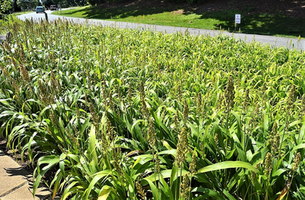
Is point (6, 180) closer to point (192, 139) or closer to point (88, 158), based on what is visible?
point (88, 158)

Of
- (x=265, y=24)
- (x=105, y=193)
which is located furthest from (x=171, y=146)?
(x=265, y=24)

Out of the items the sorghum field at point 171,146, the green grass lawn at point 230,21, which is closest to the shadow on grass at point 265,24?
the green grass lawn at point 230,21

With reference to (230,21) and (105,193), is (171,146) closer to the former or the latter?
(105,193)

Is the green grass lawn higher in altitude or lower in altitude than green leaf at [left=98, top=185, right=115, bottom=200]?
higher

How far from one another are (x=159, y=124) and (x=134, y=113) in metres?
0.61

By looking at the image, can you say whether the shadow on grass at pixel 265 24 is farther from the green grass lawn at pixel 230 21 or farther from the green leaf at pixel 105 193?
the green leaf at pixel 105 193

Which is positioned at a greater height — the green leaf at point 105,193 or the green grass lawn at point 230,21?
the green grass lawn at point 230,21

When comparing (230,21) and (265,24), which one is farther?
(230,21)

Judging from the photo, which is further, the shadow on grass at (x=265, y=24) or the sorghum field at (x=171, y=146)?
the shadow on grass at (x=265, y=24)

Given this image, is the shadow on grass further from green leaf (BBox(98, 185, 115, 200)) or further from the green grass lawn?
green leaf (BBox(98, 185, 115, 200))

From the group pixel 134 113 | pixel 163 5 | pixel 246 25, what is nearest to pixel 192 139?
pixel 134 113

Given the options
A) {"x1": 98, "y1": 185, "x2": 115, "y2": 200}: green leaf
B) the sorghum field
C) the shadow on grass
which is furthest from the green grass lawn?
{"x1": 98, "y1": 185, "x2": 115, "y2": 200}: green leaf

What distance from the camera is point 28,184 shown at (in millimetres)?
2738

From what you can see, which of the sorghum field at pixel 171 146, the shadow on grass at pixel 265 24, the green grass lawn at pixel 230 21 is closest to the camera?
the sorghum field at pixel 171 146
